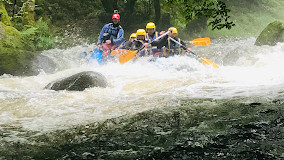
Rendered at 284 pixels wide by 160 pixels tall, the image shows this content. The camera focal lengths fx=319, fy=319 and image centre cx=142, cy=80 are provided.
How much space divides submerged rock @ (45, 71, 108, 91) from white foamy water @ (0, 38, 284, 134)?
17 centimetres

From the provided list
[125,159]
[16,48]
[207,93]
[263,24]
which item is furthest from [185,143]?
[263,24]

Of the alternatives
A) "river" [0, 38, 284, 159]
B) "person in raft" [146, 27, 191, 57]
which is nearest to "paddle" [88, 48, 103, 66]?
"person in raft" [146, 27, 191, 57]

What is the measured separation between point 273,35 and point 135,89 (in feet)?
20.2

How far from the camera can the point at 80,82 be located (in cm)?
589

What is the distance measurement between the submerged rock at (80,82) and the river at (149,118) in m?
0.18

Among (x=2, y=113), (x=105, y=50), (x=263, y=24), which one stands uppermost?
(x=263, y=24)

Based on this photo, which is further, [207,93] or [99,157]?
[207,93]

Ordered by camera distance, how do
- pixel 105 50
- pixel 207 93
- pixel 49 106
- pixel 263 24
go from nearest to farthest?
1. pixel 49 106
2. pixel 207 93
3. pixel 105 50
4. pixel 263 24

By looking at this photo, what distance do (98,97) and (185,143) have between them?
8.80 ft

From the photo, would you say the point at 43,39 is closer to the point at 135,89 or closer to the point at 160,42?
the point at 160,42

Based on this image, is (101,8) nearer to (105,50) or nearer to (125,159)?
(105,50)

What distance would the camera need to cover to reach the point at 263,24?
19.7 metres

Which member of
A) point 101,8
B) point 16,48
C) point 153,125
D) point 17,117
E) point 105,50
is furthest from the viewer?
point 101,8

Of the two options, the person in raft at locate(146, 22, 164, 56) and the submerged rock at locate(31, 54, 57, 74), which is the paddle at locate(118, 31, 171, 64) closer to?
the person in raft at locate(146, 22, 164, 56)
